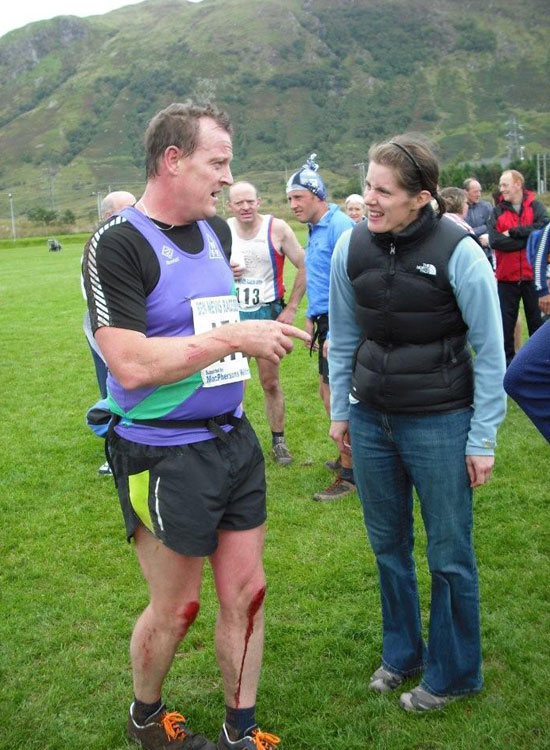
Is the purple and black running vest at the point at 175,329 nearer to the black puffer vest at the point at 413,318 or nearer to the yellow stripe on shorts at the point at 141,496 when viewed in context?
the yellow stripe on shorts at the point at 141,496

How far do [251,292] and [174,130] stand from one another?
414 centimetres

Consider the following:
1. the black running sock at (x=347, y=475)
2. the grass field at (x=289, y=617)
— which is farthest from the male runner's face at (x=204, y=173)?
the black running sock at (x=347, y=475)

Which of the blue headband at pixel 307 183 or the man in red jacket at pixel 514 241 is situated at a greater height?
the blue headband at pixel 307 183

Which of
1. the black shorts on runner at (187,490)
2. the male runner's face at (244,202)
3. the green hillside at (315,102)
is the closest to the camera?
the black shorts on runner at (187,490)

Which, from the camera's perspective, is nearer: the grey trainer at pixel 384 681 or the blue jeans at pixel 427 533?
the blue jeans at pixel 427 533

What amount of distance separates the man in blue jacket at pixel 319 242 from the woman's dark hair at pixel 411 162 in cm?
319

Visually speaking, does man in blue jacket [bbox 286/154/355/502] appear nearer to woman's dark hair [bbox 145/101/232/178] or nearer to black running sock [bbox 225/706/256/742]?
black running sock [bbox 225/706/256/742]

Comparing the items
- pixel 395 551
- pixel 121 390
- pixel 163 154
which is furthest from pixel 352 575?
pixel 163 154

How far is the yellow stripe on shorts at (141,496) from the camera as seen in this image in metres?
3.01

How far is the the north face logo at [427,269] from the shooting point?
10.4ft

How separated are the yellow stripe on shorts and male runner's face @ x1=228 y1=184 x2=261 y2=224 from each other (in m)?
4.16

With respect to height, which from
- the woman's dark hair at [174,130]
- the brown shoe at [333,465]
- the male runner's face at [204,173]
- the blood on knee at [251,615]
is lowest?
the brown shoe at [333,465]

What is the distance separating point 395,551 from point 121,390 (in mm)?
1496

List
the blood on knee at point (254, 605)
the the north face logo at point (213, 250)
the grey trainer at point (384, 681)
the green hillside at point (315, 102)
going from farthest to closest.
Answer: the green hillside at point (315, 102)
the grey trainer at point (384, 681)
the blood on knee at point (254, 605)
the the north face logo at point (213, 250)
